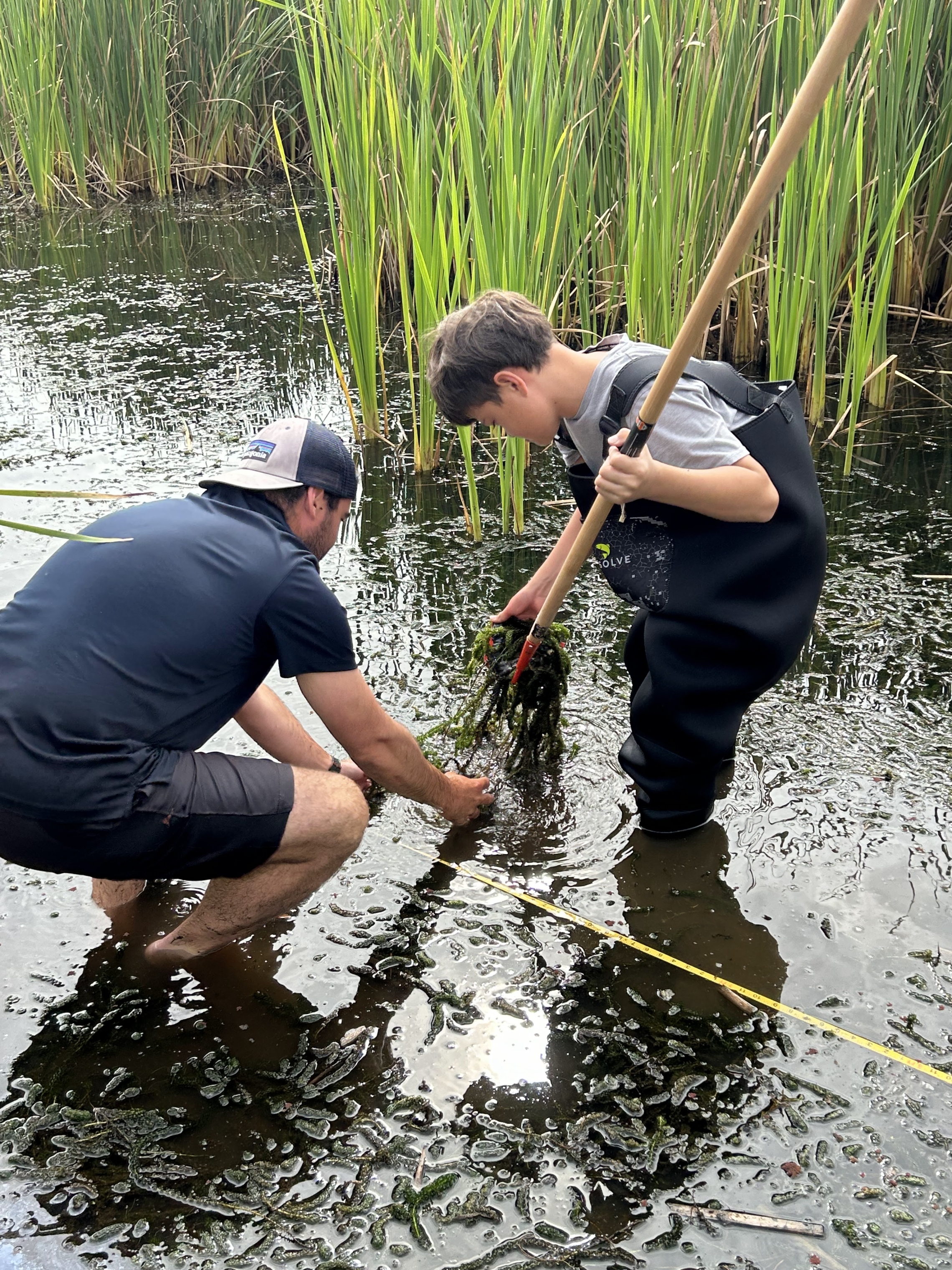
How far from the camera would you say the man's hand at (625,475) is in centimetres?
217

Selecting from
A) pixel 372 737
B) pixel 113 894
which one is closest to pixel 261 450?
pixel 372 737

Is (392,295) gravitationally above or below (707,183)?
below

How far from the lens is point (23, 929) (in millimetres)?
2691

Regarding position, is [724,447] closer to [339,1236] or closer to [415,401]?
[339,1236]

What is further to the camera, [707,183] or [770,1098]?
[707,183]

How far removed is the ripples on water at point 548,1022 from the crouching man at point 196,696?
10.4 inches

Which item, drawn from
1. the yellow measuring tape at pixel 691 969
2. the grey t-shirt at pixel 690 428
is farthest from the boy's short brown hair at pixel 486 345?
the yellow measuring tape at pixel 691 969

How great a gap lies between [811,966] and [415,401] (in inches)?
169

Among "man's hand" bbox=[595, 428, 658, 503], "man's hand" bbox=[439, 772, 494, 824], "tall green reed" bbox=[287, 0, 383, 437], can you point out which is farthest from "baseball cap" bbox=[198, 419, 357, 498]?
"tall green reed" bbox=[287, 0, 383, 437]

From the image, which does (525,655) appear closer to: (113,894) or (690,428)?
(690,428)

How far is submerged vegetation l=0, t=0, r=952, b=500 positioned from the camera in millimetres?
3818

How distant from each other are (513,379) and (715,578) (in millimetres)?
656

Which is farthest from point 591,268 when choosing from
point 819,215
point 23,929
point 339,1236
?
point 339,1236

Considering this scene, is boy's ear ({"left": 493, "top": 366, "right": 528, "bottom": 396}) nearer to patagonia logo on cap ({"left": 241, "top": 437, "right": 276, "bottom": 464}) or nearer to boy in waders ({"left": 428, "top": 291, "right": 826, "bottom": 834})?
boy in waders ({"left": 428, "top": 291, "right": 826, "bottom": 834})
